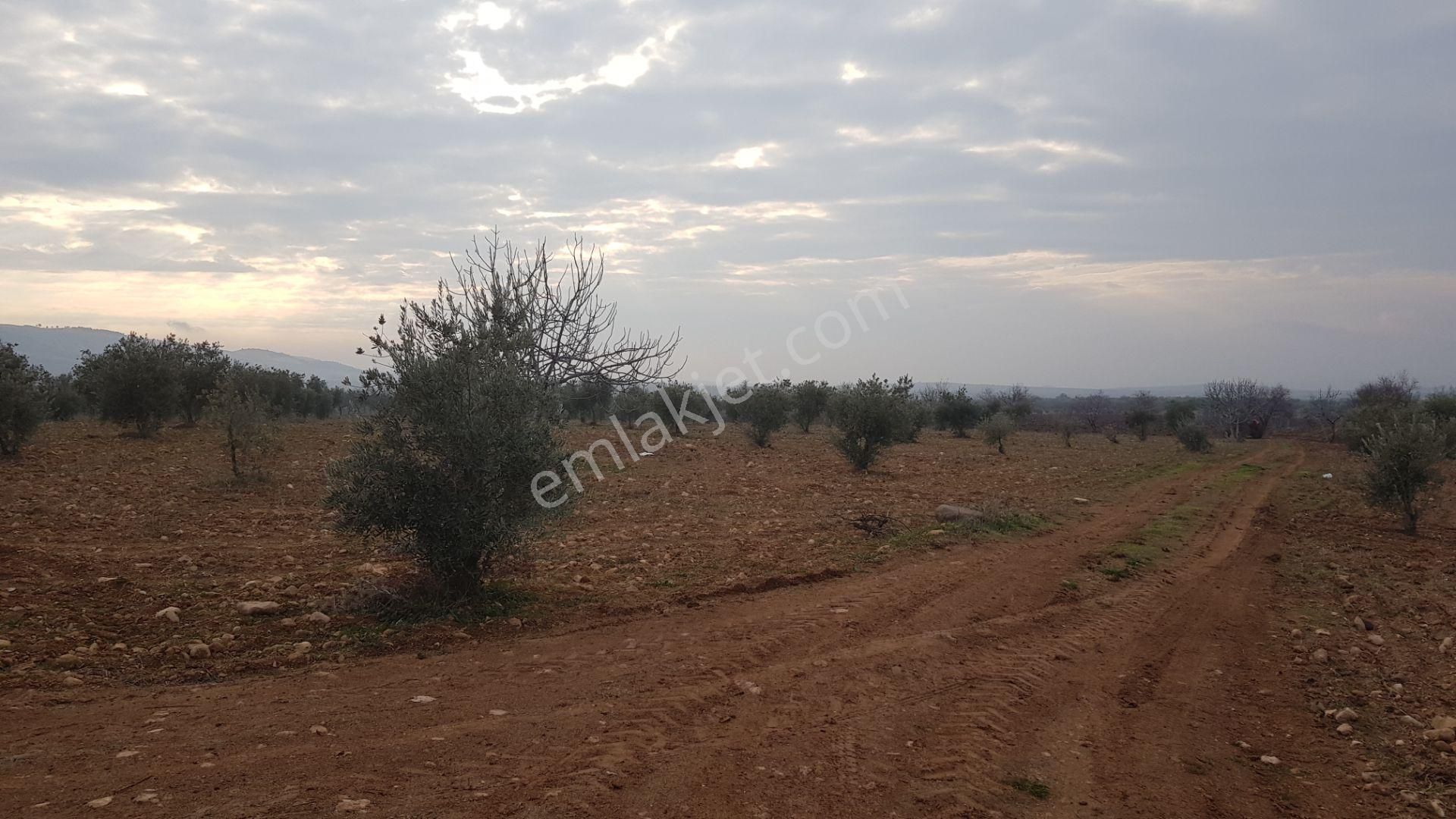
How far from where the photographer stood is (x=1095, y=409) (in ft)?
243

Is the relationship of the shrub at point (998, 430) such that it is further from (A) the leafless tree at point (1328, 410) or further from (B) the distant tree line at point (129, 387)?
(A) the leafless tree at point (1328, 410)

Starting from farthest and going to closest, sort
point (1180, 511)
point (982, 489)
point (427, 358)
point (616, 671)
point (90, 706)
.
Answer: point (982, 489) → point (1180, 511) → point (427, 358) → point (616, 671) → point (90, 706)

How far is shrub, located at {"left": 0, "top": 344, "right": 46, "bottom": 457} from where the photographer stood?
16.1 meters

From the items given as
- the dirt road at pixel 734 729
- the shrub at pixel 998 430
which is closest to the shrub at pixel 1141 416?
the shrub at pixel 998 430

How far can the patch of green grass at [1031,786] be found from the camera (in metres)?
4.28

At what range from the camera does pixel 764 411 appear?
101 feet

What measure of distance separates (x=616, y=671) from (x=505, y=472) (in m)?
2.44

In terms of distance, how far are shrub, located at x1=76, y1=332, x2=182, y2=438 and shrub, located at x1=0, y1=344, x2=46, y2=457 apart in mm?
4805

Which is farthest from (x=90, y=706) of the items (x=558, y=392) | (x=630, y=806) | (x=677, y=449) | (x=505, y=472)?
(x=677, y=449)

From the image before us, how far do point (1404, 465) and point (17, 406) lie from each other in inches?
1094

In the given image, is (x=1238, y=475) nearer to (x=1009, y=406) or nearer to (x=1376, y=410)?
(x=1376, y=410)

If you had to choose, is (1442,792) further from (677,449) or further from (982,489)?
(677,449)

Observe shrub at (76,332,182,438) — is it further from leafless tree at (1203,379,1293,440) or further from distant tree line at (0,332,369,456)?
leafless tree at (1203,379,1293,440)

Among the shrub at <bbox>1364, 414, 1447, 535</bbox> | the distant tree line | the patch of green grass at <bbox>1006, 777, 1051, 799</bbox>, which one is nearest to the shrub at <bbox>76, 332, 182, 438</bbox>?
the distant tree line
